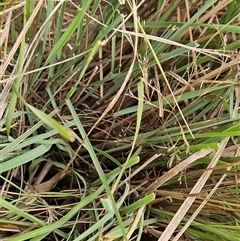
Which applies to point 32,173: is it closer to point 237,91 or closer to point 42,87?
point 42,87

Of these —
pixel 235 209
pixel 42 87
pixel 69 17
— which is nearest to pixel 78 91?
pixel 42 87

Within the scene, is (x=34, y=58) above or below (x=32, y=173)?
above

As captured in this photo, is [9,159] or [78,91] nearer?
[9,159]

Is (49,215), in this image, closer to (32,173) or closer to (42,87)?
(32,173)

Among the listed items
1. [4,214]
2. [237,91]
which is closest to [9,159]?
[4,214]

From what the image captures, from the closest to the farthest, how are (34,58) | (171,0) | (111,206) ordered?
(111,206), (34,58), (171,0)

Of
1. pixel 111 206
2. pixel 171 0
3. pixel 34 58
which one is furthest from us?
pixel 171 0
